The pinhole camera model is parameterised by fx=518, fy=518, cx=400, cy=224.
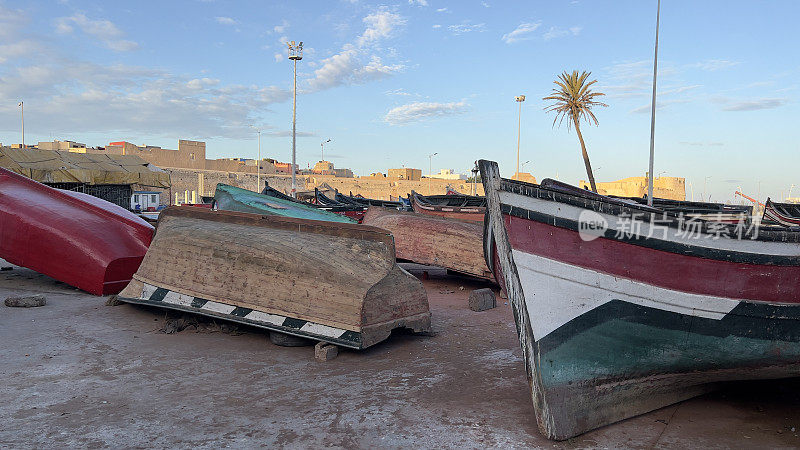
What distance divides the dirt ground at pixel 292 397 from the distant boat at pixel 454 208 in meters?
5.59

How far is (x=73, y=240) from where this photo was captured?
8.66 metres

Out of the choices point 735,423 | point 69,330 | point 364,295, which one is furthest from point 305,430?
point 69,330

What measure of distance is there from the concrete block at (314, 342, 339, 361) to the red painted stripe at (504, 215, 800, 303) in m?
2.83

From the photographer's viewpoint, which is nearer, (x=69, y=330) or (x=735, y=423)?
(x=735, y=423)

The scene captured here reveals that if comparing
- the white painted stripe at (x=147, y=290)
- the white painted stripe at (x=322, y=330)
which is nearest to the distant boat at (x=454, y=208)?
the white painted stripe at (x=322, y=330)

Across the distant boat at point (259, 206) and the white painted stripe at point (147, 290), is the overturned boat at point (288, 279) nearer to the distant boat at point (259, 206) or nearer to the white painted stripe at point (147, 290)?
the white painted stripe at point (147, 290)

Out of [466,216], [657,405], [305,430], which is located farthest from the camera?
[466,216]

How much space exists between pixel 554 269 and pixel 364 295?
234 centimetres

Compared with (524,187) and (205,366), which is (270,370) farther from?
(524,187)

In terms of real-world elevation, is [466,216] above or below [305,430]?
Answer: above

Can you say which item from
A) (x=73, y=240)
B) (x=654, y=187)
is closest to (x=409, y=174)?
(x=654, y=187)

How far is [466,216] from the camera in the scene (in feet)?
44.3

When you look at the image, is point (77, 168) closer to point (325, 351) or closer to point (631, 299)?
point (325, 351)

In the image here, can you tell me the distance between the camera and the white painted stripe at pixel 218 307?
251 inches
